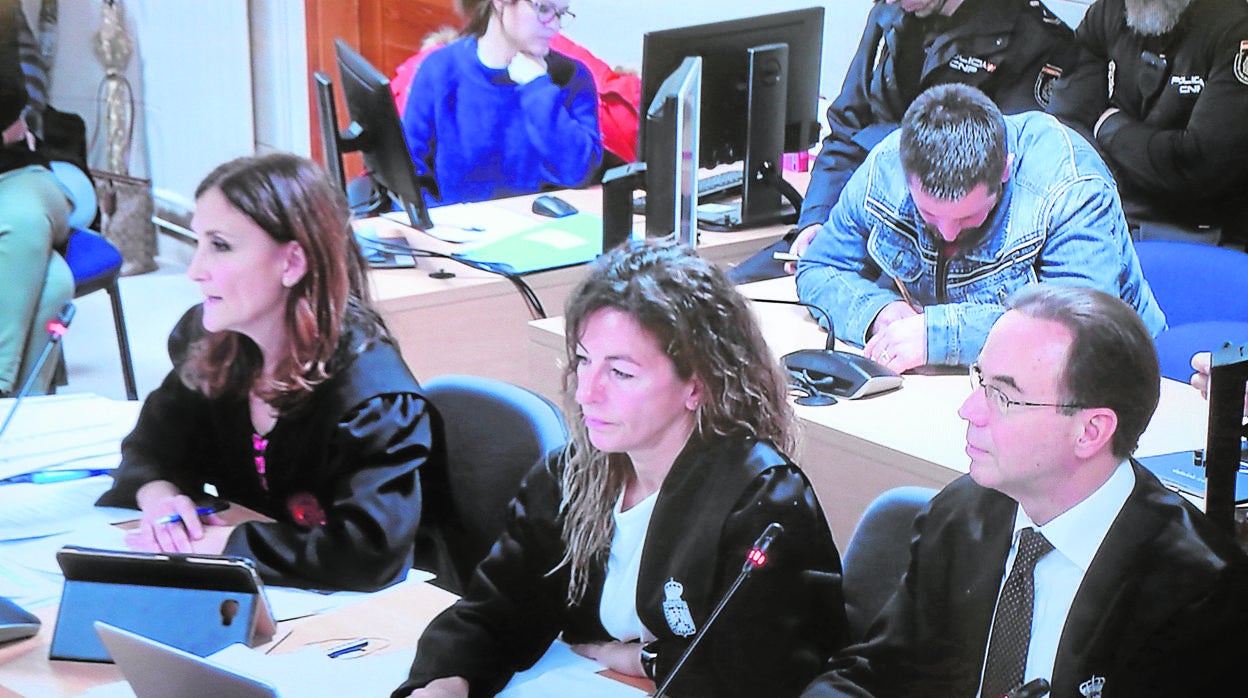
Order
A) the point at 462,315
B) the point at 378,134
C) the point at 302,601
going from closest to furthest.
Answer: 1. the point at 302,601
2. the point at 462,315
3. the point at 378,134

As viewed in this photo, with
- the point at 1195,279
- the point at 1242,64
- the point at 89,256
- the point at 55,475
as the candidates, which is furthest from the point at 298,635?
the point at 89,256

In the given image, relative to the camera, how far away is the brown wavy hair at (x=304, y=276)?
1.94 metres

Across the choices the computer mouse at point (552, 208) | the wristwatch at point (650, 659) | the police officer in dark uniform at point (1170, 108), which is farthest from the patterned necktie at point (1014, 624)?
the computer mouse at point (552, 208)

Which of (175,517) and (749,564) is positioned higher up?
(749,564)

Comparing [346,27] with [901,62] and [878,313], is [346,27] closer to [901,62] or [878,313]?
[901,62]

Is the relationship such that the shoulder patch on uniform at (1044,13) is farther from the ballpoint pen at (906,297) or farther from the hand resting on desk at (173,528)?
the hand resting on desk at (173,528)

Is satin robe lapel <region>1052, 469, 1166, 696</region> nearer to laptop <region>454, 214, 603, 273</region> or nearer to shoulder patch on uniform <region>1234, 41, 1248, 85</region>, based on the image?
shoulder patch on uniform <region>1234, 41, 1248, 85</region>

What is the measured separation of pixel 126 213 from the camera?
459cm

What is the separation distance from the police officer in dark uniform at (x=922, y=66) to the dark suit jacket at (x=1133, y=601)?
114 centimetres

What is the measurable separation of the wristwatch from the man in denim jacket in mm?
655

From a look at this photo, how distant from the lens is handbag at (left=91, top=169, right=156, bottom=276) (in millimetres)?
4570

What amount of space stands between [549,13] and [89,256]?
4.03ft

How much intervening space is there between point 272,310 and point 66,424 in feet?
1.61

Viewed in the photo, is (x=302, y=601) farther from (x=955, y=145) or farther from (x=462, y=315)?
(x=462, y=315)
